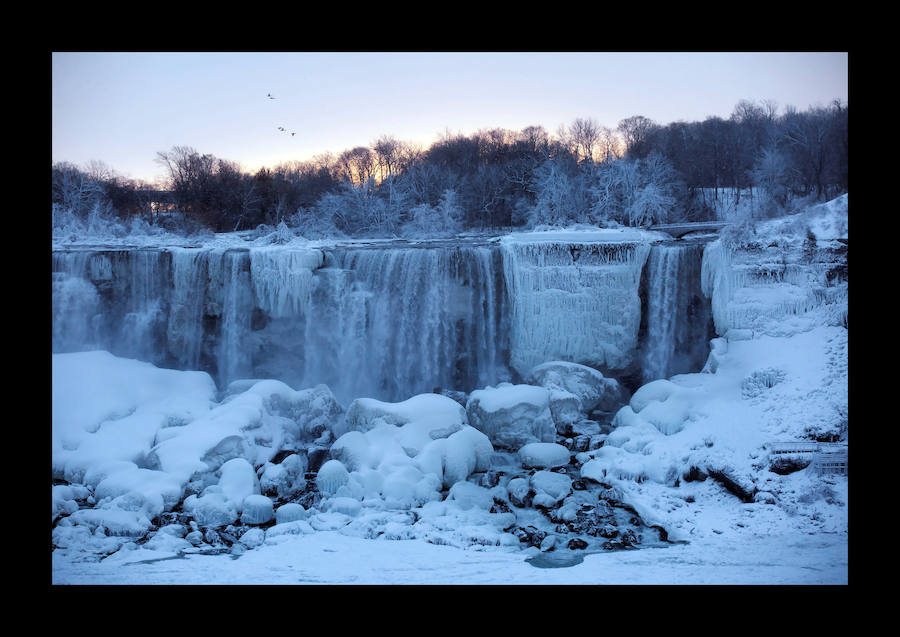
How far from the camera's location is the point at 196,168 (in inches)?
485

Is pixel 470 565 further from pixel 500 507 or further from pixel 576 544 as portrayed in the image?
pixel 500 507

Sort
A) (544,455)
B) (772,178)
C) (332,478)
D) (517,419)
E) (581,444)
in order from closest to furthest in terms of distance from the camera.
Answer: (332,478), (544,455), (581,444), (517,419), (772,178)

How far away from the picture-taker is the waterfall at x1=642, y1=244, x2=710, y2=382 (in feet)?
32.4

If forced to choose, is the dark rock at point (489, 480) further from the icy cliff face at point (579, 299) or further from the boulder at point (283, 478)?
the icy cliff face at point (579, 299)

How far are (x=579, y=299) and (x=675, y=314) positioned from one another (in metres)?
1.51

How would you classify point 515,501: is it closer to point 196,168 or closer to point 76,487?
point 76,487

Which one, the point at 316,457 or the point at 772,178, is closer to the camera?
the point at 316,457

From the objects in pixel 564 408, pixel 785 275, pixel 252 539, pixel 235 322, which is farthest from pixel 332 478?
pixel 785 275

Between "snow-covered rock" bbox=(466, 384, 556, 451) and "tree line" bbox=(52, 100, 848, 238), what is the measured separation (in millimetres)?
4894

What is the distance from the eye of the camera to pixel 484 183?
1549cm

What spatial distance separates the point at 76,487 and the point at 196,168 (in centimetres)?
732

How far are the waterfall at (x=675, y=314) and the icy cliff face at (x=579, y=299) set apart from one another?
0.25 metres

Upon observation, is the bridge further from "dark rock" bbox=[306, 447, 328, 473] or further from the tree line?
"dark rock" bbox=[306, 447, 328, 473]

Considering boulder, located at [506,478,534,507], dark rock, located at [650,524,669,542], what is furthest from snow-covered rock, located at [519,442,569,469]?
dark rock, located at [650,524,669,542]
